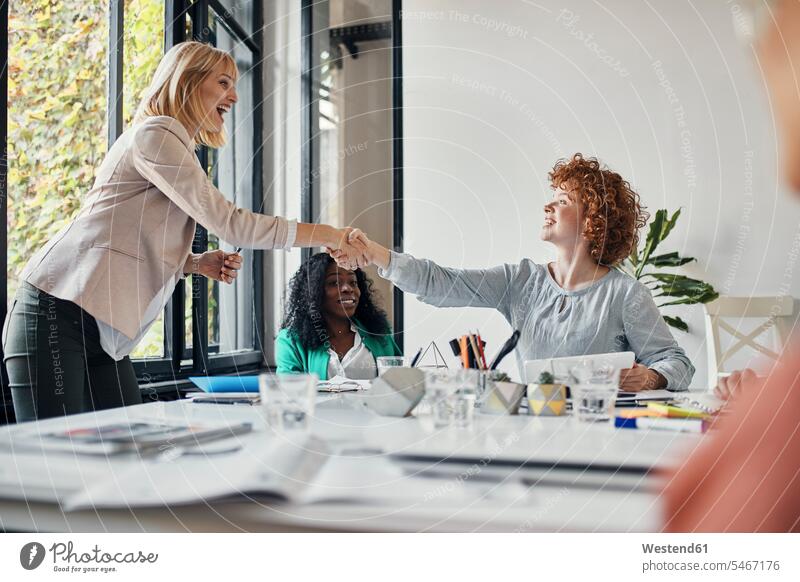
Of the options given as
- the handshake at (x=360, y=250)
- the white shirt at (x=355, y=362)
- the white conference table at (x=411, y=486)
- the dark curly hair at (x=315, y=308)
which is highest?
the handshake at (x=360, y=250)

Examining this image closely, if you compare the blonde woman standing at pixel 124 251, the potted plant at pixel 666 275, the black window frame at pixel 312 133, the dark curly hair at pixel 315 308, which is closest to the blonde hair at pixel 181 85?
the blonde woman standing at pixel 124 251

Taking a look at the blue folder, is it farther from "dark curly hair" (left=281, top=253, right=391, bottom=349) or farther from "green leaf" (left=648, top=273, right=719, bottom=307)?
"green leaf" (left=648, top=273, right=719, bottom=307)

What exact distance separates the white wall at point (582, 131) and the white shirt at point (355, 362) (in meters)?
0.88

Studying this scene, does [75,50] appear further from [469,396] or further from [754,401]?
[754,401]

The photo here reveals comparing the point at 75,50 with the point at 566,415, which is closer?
the point at 566,415

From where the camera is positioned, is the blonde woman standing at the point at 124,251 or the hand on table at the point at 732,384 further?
the blonde woman standing at the point at 124,251

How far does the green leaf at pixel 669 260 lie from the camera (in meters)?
2.50

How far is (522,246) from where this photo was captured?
285 cm

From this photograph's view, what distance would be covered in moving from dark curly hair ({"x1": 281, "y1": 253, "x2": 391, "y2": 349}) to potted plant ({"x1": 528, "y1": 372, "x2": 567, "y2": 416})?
4.20ft

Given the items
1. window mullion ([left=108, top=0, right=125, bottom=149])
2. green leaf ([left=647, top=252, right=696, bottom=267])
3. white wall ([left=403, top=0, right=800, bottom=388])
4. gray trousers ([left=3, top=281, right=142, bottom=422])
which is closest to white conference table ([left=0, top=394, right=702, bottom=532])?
gray trousers ([left=3, top=281, right=142, bottom=422])

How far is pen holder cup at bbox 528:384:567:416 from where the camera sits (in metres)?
0.83

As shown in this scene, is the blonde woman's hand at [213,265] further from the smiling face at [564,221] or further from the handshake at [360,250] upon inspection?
the smiling face at [564,221]
